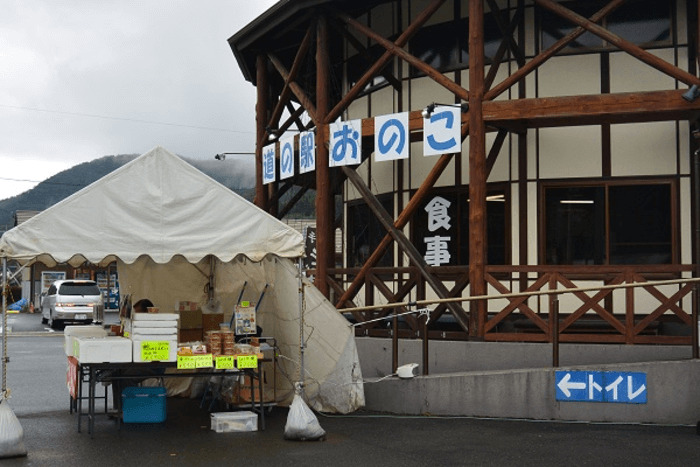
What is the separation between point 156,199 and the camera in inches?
396

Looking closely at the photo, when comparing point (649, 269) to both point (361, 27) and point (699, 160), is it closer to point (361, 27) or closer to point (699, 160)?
point (699, 160)

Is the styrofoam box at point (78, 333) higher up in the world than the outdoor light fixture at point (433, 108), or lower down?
lower down

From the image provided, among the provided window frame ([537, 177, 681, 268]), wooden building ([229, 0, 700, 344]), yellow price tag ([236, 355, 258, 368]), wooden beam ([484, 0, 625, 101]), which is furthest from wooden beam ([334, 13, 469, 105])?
yellow price tag ([236, 355, 258, 368])

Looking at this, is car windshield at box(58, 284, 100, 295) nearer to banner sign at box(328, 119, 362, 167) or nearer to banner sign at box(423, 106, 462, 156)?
banner sign at box(328, 119, 362, 167)

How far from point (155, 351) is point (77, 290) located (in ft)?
83.8

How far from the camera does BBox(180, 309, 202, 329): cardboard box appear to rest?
11734 millimetres

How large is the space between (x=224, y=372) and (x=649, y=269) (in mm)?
6389

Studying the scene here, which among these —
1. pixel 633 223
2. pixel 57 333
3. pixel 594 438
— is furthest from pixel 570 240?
pixel 57 333

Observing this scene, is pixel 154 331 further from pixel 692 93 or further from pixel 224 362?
pixel 692 93

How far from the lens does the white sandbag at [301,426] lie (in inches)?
382

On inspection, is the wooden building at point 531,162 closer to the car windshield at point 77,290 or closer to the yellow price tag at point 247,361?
the yellow price tag at point 247,361

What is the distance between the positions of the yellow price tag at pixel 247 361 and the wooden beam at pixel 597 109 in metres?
5.44

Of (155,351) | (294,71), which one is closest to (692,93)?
(294,71)

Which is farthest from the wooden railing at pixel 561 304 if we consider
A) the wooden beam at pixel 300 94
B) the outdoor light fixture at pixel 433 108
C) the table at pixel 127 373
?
the wooden beam at pixel 300 94
